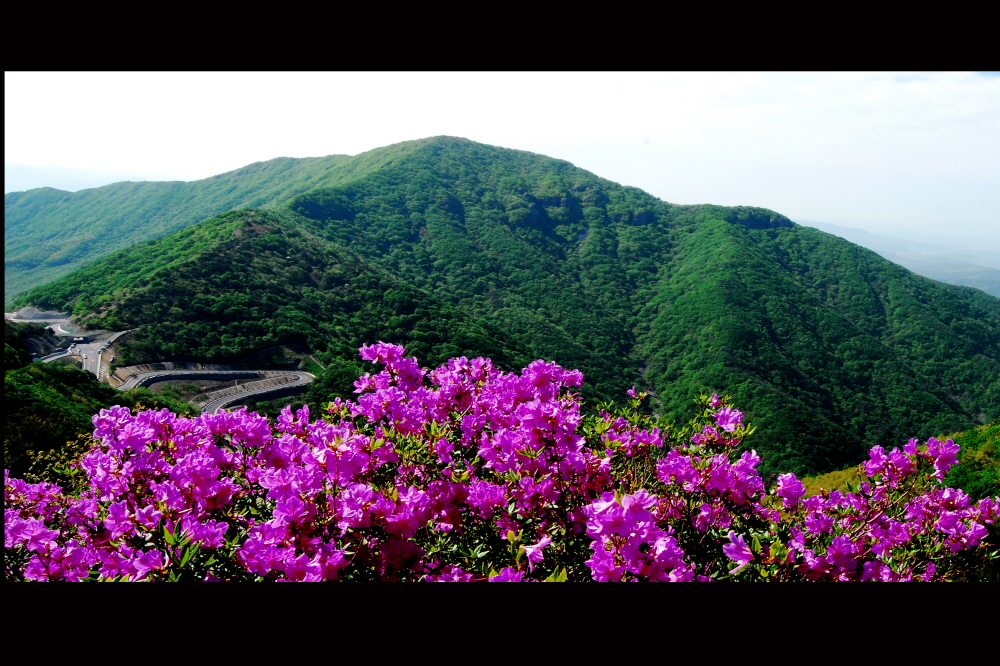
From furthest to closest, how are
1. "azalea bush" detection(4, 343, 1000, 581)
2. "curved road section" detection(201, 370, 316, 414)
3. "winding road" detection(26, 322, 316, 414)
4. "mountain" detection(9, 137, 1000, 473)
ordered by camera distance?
"mountain" detection(9, 137, 1000, 473), "winding road" detection(26, 322, 316, 414), "curved road section" detection(201, 370, 316, 414), "azalea bush" detection(4, 343, 1000, 581)

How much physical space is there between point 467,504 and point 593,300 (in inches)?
2882

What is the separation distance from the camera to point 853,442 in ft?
136

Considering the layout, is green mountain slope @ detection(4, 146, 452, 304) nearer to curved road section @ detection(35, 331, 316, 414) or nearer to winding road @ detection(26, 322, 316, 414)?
winding road @ detection(26, 322, 316, 414)

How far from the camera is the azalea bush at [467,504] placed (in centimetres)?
182

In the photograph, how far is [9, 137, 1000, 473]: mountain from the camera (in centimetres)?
3922

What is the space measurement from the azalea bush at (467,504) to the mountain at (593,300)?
32.0 m

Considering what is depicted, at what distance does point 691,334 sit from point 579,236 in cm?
4226

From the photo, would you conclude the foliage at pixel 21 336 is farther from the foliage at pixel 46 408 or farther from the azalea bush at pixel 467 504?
the azalea bush at pixel 467 504

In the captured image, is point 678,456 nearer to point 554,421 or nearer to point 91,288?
point 554,421

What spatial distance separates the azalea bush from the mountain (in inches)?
1259

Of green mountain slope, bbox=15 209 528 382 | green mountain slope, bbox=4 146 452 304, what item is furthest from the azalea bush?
green mountain slope, bbox=4 146 452 304

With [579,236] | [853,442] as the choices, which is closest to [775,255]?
[579,236]

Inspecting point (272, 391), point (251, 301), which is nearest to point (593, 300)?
point (251, 301)

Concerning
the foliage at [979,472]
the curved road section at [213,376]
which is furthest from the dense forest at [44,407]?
the foliage at [979,472]
